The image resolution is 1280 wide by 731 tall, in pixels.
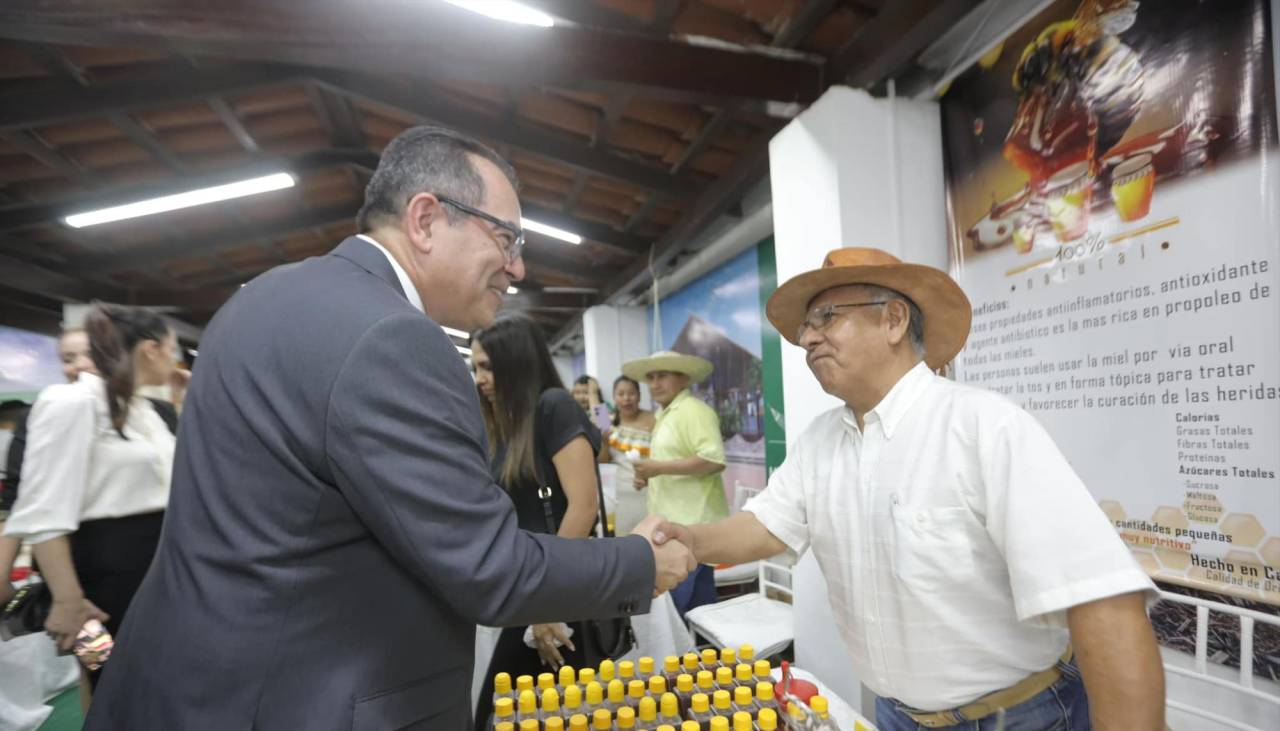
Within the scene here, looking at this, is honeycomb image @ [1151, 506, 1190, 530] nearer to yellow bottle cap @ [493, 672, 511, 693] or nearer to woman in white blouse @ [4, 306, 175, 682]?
yellow bottle cap @ [493, 672, 511, 693]

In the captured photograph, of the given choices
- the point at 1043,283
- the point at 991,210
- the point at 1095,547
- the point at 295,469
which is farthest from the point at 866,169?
the point at 295,469

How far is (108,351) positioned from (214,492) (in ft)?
6.19

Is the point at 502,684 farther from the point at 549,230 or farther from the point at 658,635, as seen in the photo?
the point at 549,230

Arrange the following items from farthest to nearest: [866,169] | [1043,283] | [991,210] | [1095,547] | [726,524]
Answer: [866,169] → [991,210] → [1043,283] → [726,524] → [1095,547]

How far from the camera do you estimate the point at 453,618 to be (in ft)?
3.44

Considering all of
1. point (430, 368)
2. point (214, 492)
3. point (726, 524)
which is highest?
point (430, 368)

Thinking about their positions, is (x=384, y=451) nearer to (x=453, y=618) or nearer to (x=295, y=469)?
(x=295, y=469)

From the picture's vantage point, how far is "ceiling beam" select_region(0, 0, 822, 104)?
89.7 inches

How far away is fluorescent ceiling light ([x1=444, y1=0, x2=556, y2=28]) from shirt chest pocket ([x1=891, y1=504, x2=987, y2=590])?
2488 millimetres

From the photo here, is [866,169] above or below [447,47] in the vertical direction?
below

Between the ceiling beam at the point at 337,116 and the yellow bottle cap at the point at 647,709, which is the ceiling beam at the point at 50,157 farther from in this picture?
the yellow bottle cap at the point at 647,709

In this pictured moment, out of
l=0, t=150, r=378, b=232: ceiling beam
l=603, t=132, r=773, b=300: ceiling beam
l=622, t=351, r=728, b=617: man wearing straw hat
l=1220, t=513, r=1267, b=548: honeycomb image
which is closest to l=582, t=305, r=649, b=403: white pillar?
l=603, t=132, r=773, b=300: ceiling beam

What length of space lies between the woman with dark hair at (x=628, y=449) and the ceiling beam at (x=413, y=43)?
246 cm

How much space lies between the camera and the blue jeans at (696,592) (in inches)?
132
